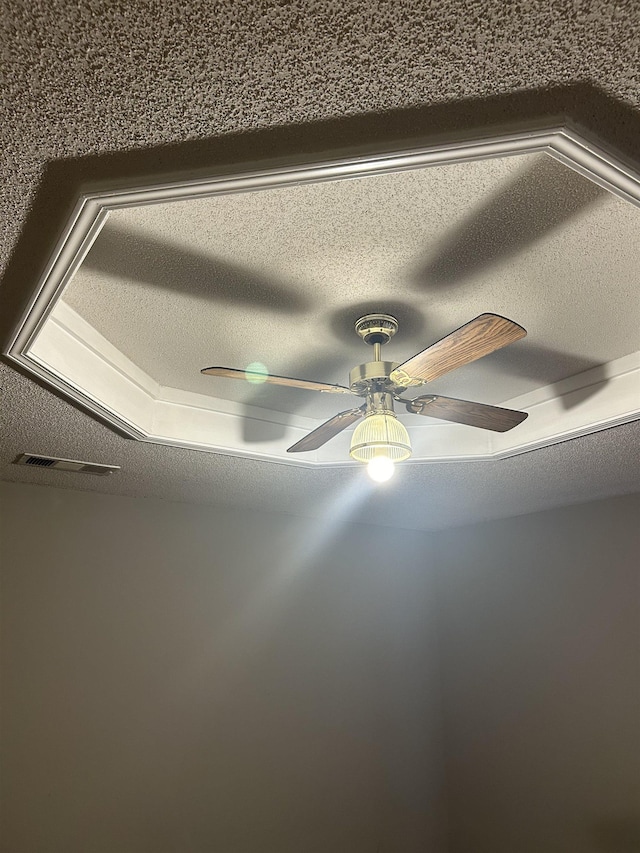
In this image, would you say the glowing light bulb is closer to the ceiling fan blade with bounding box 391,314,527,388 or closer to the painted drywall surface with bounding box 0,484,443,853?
the ceiling fan blade with bounding box 391,314,527,388

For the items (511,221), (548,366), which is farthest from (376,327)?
(548,366)

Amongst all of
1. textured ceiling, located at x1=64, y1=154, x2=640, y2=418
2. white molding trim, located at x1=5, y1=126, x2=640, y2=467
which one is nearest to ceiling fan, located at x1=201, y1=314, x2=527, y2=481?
textured ceiling, located at x1=64, y1=154, x2=640, y2=418

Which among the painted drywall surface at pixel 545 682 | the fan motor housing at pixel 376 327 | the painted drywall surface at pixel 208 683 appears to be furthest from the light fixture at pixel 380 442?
the painted drywall surface at pixel 545 682

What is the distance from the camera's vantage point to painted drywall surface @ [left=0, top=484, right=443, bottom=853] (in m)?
3.19

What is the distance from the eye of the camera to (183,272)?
1.90 m

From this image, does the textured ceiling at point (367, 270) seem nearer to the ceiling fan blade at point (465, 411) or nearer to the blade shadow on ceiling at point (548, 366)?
the blade shadow on ceiling at point (548, 366)

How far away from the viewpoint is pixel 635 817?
340 cm

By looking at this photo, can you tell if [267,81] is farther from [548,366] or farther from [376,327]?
[548,366]

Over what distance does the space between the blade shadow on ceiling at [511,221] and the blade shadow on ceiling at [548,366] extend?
579mm

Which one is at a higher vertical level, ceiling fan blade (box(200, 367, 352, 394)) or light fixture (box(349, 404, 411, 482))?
ceiling fan blade (box(200, 367, 352, 394))

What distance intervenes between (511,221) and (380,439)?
0.70 metres

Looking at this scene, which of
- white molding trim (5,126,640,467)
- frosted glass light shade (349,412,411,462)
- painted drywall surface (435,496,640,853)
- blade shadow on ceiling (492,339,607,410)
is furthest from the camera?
painted drywall surface (435,496,640,853)

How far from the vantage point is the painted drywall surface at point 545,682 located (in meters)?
3.57

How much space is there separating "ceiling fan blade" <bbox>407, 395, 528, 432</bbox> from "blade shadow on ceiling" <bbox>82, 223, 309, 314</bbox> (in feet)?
1.58
